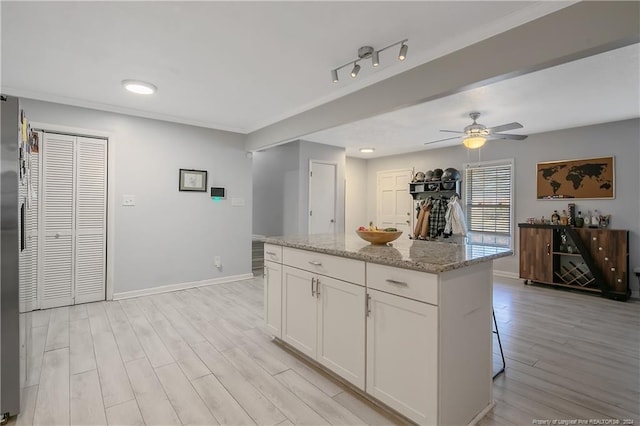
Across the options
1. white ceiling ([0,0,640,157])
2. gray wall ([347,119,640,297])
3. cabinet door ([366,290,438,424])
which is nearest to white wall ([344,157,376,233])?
gray wall ([347,119,640,297])

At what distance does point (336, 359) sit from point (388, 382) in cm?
43

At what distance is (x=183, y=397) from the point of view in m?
2.02

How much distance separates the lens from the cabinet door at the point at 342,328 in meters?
1.96

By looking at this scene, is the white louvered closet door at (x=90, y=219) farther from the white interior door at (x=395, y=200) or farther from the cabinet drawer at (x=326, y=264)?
the white interior door at (x=395, y=200)

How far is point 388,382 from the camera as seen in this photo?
5.91 feet

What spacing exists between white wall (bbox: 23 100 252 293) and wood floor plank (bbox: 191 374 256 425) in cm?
262

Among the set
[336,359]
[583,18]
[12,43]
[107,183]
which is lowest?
[336,359]

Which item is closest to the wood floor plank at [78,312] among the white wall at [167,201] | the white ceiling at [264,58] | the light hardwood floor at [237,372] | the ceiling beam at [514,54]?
the light hardwood floor at [237,372]

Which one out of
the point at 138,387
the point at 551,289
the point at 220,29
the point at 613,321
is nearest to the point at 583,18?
the point at 220,29

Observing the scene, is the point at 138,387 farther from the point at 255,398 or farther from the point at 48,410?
the point at 255,398

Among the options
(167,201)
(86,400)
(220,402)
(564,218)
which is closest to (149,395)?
(86,400)

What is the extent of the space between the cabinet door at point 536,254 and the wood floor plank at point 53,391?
18.7ft

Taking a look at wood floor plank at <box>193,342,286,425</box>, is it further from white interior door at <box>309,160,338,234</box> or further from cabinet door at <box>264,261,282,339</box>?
white interior door at <box>309,160,338,234</box>

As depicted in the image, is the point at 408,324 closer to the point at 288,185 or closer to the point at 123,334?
the point at 123,334
